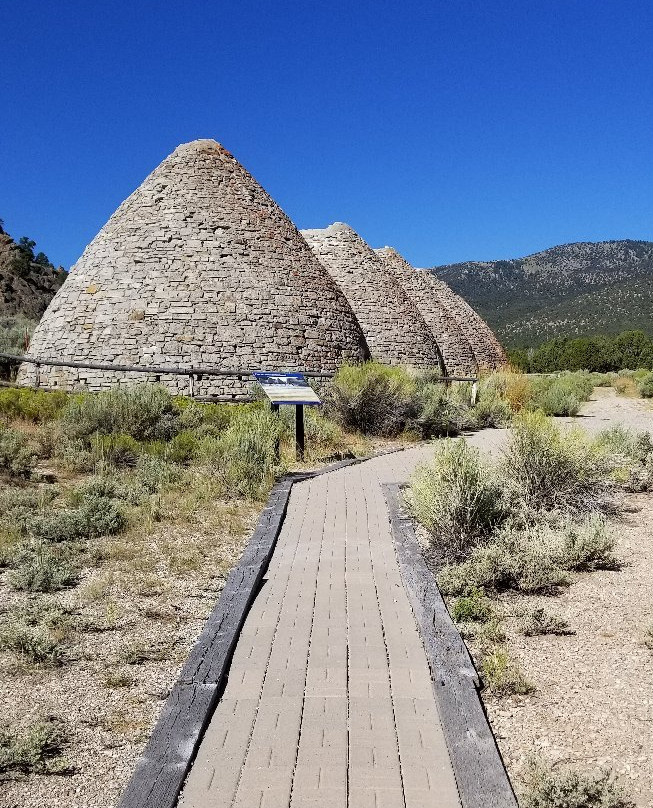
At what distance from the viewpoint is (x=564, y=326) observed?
67.6 m

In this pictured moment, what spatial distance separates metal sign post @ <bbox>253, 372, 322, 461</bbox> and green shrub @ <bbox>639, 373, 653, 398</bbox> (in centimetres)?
2098

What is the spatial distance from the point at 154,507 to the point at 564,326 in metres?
65.3

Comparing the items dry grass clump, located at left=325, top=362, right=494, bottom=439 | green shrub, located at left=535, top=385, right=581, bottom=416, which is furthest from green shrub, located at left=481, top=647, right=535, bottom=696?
green shrub, located at left=535, top=385, right=581, bottom=416

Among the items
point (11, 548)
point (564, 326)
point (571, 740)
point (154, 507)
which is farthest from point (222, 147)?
point (564, 326)

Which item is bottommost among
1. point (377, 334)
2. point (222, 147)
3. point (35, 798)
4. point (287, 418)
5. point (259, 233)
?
point (35, 798)

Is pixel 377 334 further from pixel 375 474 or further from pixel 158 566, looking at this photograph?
pixel 158 566

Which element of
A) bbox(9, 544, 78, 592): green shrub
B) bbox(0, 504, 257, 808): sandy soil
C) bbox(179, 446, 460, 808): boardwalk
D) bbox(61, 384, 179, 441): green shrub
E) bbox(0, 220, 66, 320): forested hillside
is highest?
bbox(0, 220, 66, 320): forested hillside

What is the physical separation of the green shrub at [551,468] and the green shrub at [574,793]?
4.54m

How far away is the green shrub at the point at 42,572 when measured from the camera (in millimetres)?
5121

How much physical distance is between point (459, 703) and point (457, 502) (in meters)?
2.98

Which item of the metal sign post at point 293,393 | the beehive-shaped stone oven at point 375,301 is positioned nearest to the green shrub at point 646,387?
the beehive-shaped stone oven at point 375,301

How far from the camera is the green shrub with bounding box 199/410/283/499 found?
8.53 metres

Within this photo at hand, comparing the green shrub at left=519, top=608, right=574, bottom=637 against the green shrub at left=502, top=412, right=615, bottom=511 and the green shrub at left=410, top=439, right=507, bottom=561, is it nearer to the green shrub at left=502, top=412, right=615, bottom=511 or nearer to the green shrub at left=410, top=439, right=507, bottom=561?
the green shrub at left=410, top=439, right=507, bottom=561

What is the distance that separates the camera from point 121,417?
11.4 m
